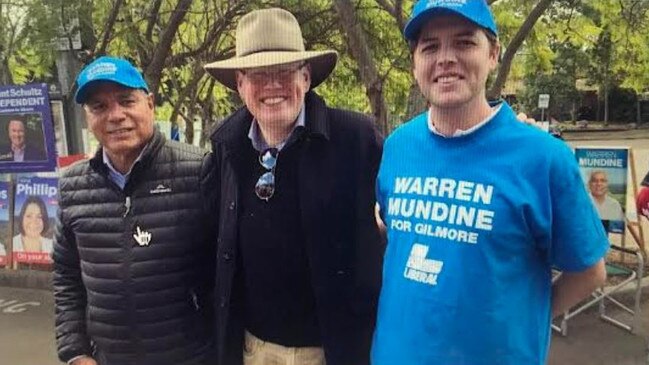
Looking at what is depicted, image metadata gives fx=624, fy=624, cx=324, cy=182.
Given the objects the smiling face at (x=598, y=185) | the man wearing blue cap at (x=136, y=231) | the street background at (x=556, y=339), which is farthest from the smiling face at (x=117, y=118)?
the smiling face at (x=598, y=185)

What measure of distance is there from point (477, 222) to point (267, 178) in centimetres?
78

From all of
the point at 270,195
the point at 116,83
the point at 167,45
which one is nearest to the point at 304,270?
the point at 270,195

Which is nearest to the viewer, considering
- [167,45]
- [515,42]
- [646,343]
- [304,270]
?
[304,270]

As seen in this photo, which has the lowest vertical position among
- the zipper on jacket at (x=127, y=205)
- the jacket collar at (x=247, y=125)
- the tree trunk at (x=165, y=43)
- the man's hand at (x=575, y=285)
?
the man's hand at (x=575, y=285)

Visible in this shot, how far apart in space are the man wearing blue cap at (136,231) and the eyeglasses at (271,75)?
44cm

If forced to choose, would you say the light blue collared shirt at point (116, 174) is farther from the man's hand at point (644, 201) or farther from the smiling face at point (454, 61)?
the man's hand at point (644, 201)

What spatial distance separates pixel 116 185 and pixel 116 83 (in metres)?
0.37

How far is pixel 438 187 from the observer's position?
166 cm

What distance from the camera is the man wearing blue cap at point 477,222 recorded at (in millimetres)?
1554

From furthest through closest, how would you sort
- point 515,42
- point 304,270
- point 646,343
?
point 515,42 → point 646,343 → point 304,270

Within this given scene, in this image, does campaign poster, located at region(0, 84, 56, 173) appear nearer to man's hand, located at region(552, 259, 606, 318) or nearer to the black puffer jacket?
the black puffer jacket

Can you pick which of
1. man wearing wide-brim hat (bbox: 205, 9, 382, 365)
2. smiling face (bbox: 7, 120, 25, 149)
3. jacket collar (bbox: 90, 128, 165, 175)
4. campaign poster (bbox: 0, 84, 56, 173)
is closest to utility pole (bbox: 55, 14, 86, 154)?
campaign poster (bbox: 0, 84, 56, 173)

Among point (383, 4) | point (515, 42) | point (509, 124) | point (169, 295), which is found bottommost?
point (169, 295)

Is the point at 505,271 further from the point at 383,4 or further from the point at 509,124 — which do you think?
the point at 383,4
